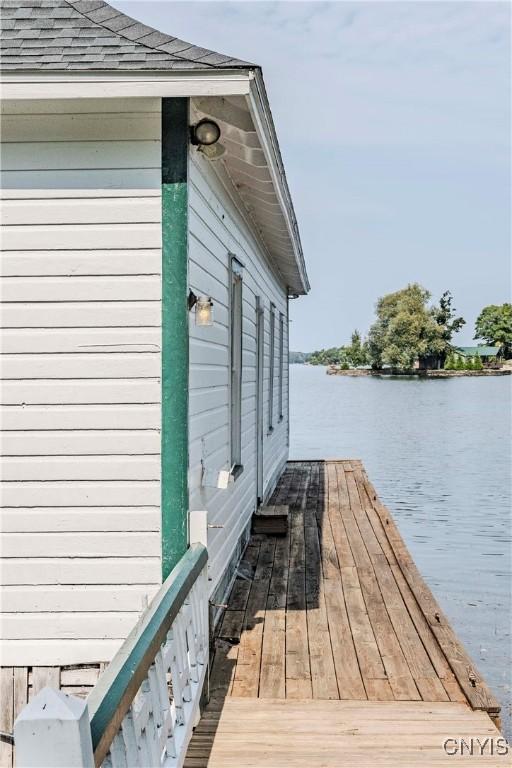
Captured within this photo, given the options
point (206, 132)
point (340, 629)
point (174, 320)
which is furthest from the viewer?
point (340, 629)

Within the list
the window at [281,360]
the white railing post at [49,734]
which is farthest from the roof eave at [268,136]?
the window at [281,360]

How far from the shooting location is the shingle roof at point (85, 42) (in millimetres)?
→ 3688

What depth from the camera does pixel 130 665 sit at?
248 centimetres

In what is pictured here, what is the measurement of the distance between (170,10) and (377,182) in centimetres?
1891

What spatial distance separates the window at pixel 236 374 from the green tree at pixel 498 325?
12178cm

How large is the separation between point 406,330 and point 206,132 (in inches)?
3397

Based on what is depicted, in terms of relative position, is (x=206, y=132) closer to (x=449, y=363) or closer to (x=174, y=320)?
(x=174, y=320)

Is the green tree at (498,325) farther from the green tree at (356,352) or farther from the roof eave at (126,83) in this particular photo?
the roof eave at (126,83)

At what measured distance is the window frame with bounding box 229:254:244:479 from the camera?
21.4 ft

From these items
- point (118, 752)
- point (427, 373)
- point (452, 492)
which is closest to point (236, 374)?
point (118, 752)

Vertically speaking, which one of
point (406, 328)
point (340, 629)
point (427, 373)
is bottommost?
point (340, 629)

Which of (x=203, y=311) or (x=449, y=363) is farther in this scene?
(x=449, y=363)

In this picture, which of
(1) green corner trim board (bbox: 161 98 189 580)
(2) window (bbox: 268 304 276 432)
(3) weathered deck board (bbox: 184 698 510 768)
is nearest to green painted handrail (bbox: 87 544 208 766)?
(1) green corner trim board (bbox: 161 98 189 580)

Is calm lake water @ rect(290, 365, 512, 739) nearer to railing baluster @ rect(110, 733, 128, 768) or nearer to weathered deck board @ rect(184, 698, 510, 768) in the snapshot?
weathered deck board @ rect(184, 698, 510, 768)
